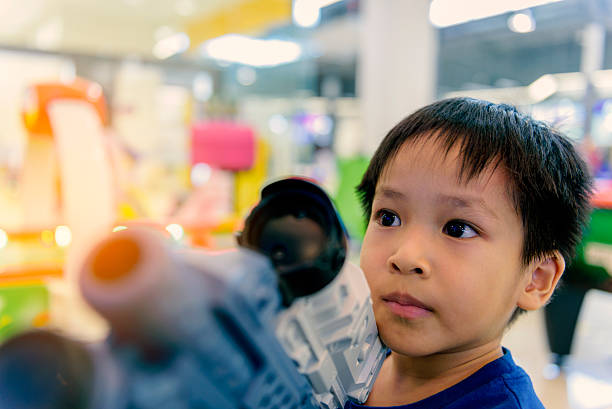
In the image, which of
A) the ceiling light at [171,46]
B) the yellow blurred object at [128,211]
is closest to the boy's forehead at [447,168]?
the yellow blurred object at [128,211]

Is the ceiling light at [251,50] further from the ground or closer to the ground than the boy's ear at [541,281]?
further from the ground

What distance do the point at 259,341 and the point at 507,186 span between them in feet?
1.04

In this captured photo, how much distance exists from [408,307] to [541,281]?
18cm

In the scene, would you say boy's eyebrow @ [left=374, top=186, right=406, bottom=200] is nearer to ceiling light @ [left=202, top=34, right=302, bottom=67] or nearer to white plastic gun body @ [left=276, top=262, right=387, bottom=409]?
white plastic gun body @ [left=276, top=262, right=387, bottom=409]

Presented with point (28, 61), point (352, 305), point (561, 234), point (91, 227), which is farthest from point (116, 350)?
point (28, 61)

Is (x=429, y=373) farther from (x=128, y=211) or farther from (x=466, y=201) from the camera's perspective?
(x=128, y=211)

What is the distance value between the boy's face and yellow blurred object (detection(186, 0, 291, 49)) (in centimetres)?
391

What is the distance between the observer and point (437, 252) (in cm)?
42

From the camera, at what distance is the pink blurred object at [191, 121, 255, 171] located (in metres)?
2.76

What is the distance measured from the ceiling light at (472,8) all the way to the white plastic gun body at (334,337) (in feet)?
8.59

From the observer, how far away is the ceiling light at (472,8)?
A: 2830 millimetres

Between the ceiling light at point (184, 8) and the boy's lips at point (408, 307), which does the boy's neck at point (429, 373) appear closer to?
the boy's lips at point (408, 307)

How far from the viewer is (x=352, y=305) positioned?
30cm

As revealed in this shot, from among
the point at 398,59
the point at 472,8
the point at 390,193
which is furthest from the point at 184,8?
the point at 390,193
